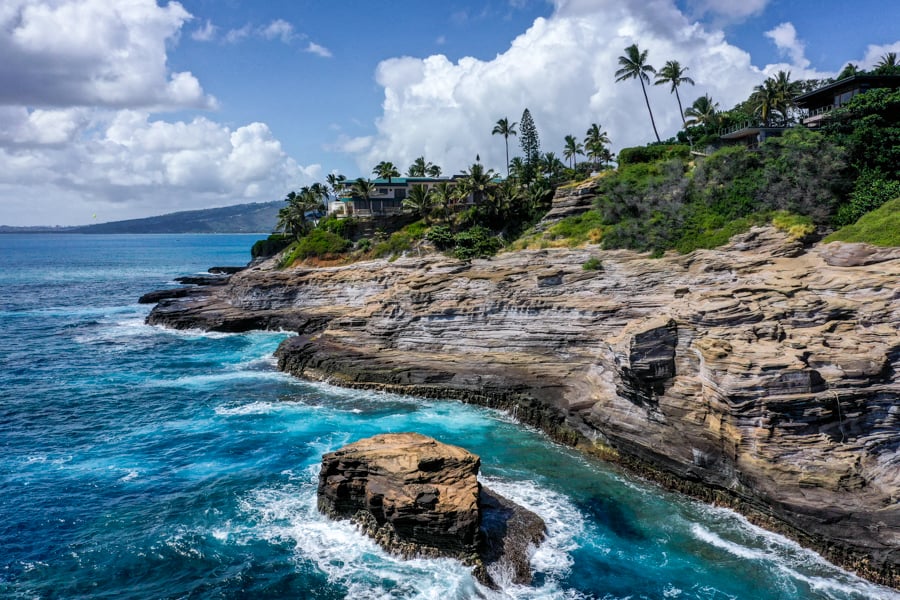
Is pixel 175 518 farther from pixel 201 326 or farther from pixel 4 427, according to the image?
pixel 201 326

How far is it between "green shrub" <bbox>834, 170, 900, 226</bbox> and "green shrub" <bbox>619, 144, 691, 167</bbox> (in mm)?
25894

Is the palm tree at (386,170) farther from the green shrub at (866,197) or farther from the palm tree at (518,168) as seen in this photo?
the green shrub at (866,197)

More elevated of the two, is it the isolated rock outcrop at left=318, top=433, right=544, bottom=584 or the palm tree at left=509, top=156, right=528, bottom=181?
the palm tree at left=509, top=156, right=528, bottom=181

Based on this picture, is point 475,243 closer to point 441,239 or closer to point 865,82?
point 441,239

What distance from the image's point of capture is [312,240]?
7931 cm

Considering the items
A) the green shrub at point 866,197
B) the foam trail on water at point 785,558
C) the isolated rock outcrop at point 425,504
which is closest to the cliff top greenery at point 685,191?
the green shrub at point 866,197

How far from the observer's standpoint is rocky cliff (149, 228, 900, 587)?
2092 centimetres

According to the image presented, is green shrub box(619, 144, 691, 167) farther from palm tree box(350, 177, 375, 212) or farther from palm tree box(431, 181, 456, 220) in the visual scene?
palm tree box(350, 177, 375, 212)

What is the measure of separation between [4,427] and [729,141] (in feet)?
208

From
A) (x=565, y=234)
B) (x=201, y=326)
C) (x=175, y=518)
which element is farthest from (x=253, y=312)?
(x=175, y=518)

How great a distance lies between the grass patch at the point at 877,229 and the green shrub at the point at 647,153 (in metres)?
30.1

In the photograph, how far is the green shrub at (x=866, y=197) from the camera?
113ft

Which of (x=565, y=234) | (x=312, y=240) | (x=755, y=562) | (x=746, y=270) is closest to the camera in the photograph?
(x=755, y=562)

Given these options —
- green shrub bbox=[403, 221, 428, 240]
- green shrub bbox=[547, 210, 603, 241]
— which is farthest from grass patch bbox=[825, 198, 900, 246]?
green shrub bbox=[403, 221, 428, 240]
